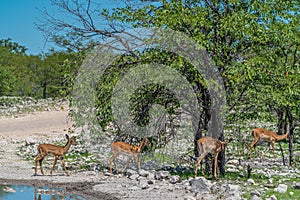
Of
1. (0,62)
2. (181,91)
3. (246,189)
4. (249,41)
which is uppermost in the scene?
(0,62)

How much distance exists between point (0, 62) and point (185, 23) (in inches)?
1758

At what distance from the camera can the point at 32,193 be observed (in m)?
13.0

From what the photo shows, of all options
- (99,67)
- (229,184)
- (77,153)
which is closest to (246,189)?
(229,184)

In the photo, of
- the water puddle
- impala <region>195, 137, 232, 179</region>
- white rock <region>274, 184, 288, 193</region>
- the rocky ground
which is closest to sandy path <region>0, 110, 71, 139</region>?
the rocky ground

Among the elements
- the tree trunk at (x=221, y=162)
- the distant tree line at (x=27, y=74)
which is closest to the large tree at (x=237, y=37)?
the tree trunk at (x=221, y=162)

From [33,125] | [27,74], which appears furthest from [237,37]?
[27,74]

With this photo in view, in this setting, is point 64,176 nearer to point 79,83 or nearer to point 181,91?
point 79,83

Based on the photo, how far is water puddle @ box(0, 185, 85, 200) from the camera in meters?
12.5

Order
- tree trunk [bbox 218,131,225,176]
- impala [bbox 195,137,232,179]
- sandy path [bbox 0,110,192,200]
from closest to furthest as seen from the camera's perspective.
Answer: sandy path [bbox 0,110,192,200]
impala [bbox 195,137,232,179]
tree trunk [bbox 218,131,225,176]

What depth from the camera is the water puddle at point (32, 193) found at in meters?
12.5

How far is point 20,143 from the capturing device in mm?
24156

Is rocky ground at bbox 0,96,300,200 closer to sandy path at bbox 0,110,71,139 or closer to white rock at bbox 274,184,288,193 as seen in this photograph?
white rock at bbox 274,184,288,193

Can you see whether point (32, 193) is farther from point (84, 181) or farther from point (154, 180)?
point (154, 180)

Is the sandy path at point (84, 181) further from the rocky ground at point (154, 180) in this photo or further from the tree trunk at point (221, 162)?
the tree trunk at point (221, 162)
